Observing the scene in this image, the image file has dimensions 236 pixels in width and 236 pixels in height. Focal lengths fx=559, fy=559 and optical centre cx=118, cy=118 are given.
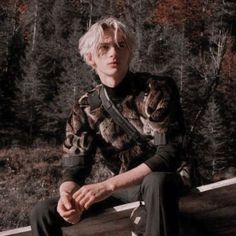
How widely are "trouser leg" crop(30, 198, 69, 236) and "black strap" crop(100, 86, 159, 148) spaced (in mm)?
561

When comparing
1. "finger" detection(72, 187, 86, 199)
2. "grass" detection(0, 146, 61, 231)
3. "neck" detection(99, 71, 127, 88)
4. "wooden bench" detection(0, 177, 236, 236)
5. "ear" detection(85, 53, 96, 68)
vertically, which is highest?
"ear" detection(85, 53, 96, 68)

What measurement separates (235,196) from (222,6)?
53681mm

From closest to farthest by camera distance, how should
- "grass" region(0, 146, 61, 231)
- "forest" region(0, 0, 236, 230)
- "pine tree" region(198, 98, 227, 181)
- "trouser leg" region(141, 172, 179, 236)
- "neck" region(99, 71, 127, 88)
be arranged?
1. "trouser leg" region(141, 172, 179, 236)
2. "neck" region(99, 71, 127, 88)
3. "grass" region(0, 146, 61, 231)
4. "pine tree" region(198, 98, 227, 181)
5. "forest" region(0, 0, 236, 230)

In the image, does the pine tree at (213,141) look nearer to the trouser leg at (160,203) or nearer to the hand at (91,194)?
the hand at (91,194)

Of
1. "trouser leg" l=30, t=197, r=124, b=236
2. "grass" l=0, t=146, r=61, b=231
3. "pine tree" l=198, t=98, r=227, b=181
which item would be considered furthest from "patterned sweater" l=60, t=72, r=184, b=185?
"pine tree" l=198, t=98, r=227, b=181

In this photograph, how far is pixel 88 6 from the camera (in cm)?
5362

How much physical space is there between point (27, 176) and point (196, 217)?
2990 cm

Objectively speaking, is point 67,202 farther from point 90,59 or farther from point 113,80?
point 90,59

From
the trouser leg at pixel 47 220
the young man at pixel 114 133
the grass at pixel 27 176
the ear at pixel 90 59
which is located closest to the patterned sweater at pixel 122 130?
the young man at pixel 114 133

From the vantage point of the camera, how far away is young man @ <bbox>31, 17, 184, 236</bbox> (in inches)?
112

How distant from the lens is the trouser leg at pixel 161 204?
2541mm

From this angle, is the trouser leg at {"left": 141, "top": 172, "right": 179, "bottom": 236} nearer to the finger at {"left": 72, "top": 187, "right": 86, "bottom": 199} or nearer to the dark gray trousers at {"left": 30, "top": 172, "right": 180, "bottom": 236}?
the dark gray trousers at {"left": 30, "top": 172, "right": 180, "bottom": 236}

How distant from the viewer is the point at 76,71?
42281 mm

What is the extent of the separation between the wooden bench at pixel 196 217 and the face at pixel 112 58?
2.32ft
